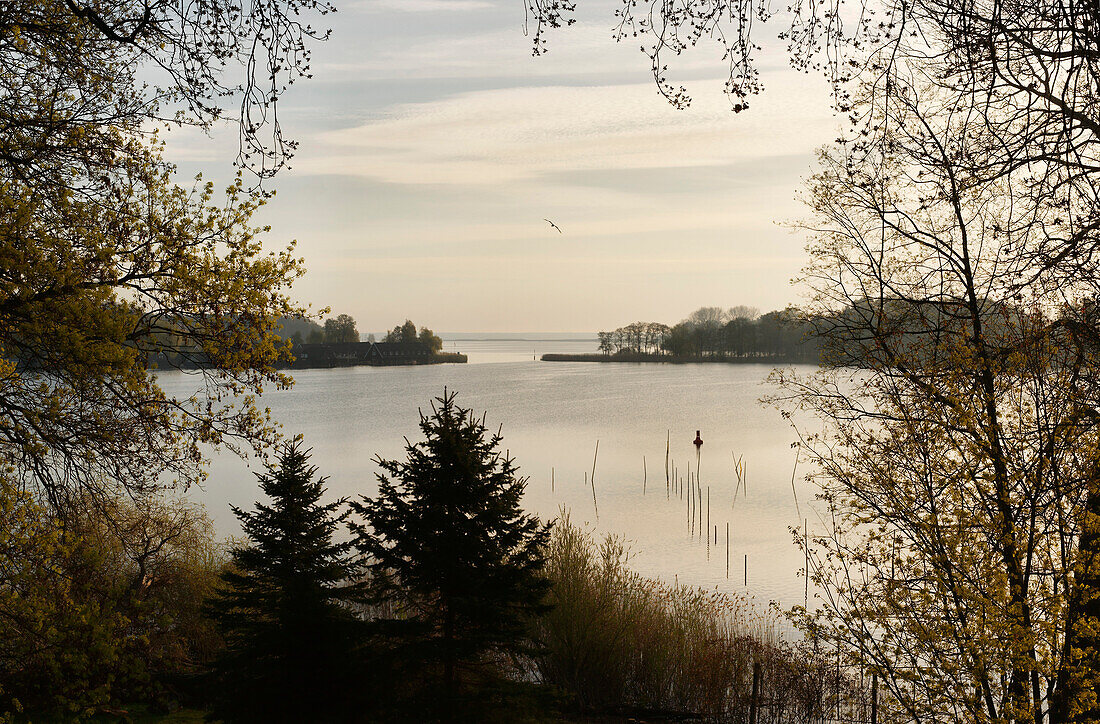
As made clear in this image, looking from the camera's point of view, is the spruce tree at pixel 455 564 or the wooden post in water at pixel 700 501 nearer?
the spruce tree at pixel 455 564

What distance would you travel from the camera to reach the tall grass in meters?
13.7

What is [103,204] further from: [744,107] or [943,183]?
[943,183]

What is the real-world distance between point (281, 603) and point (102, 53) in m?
6.70

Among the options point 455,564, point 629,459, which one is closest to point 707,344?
point 629,459

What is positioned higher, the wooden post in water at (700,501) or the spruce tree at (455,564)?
the spruce tree at (455,564)

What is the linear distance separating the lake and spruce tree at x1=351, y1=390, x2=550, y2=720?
33.7 ft

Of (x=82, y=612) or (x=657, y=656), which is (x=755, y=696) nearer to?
(x=657, y=656)

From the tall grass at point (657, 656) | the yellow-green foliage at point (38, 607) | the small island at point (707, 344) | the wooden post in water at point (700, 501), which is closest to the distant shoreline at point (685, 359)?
the small island at point (707, 344)

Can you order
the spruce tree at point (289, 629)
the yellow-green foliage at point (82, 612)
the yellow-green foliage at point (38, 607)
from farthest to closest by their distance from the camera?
the spruce tree at point (289, 629) → the yellow-green foliage at point (82, 612) → the yellow-green foliage at point (38, 607)

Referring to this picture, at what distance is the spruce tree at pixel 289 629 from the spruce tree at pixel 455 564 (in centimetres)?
88

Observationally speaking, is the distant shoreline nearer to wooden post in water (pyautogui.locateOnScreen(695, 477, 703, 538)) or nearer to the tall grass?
wooden post in water (pyautogui.locateOnScreen(695, 477, 703, 538))

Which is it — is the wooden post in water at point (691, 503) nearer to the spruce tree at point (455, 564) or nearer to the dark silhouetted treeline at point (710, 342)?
the spruce tree at point (455, 564)

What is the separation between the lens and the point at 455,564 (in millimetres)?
9898

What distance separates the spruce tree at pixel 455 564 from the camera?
9.73 metres
